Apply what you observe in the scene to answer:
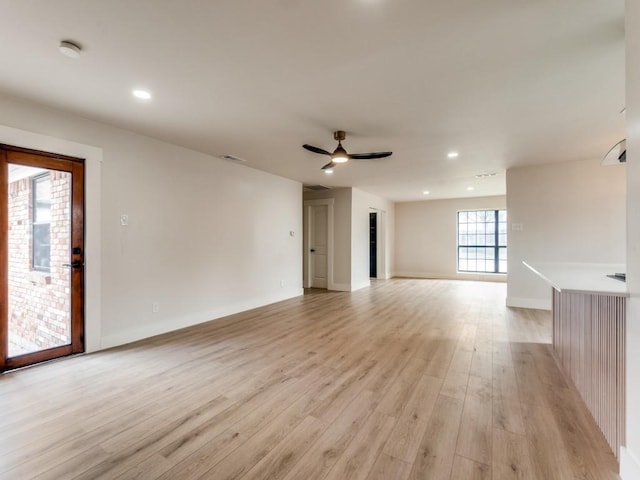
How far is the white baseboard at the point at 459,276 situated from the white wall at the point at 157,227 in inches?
221

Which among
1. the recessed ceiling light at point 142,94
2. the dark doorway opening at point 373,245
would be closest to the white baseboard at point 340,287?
the dark doorway opening at point 373,245

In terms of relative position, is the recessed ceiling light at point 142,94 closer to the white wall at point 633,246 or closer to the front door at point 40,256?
the front door at point 40,256

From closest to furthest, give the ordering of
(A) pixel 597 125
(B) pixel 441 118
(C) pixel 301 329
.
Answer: (B) pixel 441 118, (A) pixel 597 125, (C) pixel 301 329

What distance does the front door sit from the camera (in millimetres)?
2797

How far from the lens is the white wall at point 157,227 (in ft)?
10.7

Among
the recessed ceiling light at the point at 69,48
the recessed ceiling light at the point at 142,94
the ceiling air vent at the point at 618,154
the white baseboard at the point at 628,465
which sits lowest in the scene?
the white baseboard at the point at 628,465

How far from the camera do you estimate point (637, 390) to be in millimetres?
1395

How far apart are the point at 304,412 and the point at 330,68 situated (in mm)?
2479

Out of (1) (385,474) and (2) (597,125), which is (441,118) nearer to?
(2) (597,125)

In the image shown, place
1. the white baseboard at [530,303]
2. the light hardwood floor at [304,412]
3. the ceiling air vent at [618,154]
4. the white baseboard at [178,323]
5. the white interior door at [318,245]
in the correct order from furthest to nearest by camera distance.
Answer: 1. the white interior door at [318,245]
2. the white baseboard at [530,303]
3. the white baseboard at [178,323]
4. the ceiling air vent at [618,154]
5. the light hardwood floor at [304,412]

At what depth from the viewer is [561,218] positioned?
516 centimetres

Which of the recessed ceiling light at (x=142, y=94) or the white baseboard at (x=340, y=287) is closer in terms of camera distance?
the recessed ceiling light at (x=142, y=94)

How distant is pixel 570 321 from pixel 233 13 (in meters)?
3.42

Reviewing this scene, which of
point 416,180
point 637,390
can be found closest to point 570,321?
point 637,390
